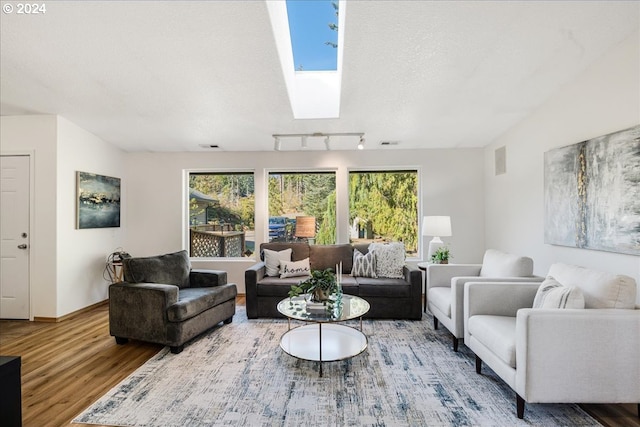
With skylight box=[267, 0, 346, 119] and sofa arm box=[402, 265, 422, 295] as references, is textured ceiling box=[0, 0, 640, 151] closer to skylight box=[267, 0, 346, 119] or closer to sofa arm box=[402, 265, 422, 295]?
skylight box=[267, 0, 346, 119]

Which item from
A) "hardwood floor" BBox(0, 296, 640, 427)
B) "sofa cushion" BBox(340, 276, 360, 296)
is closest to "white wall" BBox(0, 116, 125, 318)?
"hardwood floor" BBox(0, 296, 640, 427)

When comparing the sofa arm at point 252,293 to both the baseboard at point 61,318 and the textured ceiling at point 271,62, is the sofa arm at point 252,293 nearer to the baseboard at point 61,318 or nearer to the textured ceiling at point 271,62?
the textured ceiling at point 271,62

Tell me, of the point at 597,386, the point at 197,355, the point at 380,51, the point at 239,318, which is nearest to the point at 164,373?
the point at 197,355

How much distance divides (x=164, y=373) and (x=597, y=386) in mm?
2984

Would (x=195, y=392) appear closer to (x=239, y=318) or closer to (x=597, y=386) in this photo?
(x=239, y=318)

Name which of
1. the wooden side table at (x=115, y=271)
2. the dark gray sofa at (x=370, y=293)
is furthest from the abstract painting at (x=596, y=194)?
the wooden side table at (x=115, y=271)

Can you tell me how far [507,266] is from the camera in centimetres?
304

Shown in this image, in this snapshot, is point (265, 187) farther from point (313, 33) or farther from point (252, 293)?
point (313, 33)

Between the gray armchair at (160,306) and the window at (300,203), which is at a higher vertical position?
the window at (300,203)

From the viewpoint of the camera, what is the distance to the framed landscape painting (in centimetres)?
409

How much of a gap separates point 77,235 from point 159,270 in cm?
161

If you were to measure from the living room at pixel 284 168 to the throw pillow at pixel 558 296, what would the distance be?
0.73 meters

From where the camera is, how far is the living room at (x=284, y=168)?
8.82 feet

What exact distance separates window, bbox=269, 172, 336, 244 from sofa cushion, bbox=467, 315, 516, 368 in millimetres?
2891
